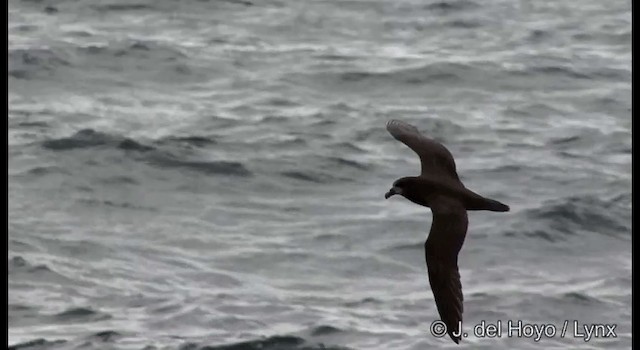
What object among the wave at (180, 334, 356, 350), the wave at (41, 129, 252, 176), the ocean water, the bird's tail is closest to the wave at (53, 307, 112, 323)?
the ocean water

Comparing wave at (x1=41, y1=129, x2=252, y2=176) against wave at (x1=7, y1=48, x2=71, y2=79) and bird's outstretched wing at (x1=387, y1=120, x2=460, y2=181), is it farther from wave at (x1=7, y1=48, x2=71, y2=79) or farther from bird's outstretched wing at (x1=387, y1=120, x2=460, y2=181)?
bird's outstretched wing at (x1=387, y1=120, x2=460, y2=181)

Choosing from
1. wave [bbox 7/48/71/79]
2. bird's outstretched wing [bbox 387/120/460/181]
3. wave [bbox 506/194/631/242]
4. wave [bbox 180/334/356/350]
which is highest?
bird's outstretched wing [bbox 387/120/460/181]

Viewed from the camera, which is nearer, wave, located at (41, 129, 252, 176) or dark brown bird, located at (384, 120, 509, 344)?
dark brown bird, located at (384, 120, 509, 344)

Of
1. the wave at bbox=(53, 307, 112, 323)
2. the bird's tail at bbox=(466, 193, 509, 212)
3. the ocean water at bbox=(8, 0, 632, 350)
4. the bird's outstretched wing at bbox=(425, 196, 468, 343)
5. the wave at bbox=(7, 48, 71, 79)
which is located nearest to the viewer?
the bird's outstretched wing at bbox=(425, 196, 468, 343)

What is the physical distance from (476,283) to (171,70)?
7.15 meters

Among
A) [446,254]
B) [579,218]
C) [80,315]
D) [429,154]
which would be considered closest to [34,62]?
[80,315]

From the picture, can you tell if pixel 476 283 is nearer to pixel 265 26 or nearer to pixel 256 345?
pixel 256 345

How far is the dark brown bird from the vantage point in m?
9.15

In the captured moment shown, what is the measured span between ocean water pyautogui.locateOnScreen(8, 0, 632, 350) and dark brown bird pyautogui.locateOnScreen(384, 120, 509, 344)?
566 cm

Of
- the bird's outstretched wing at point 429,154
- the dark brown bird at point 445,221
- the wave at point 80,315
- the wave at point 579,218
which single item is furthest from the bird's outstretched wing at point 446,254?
the wave at point 579,218

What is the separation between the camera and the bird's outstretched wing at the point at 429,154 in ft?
33.0

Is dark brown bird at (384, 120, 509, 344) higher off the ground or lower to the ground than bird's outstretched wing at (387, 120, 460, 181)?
lower

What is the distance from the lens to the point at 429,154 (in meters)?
10.2
